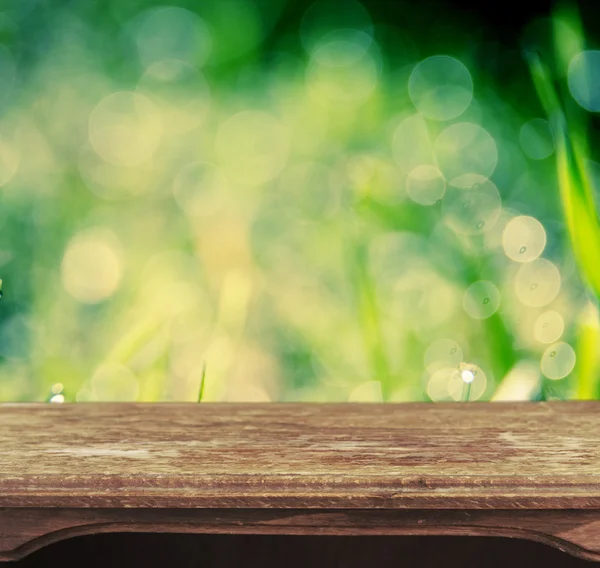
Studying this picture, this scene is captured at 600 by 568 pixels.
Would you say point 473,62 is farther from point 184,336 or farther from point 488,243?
point 184,336

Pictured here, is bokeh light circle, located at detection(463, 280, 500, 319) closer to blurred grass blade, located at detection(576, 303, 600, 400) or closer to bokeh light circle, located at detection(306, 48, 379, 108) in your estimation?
blurred grass blade, located at detection(576, 303, 600, 400)

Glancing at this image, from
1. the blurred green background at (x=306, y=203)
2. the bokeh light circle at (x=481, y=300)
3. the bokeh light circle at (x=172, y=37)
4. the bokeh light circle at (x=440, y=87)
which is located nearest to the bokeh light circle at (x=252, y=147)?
the blurred green background at (x=306, y=203)

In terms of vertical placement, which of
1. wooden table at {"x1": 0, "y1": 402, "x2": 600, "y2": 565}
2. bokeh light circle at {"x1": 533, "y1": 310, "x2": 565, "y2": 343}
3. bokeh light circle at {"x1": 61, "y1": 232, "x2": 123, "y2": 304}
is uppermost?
bokeh light circle at {"x1": 61, "y1": 232, "x2": 123, "y2": 304}

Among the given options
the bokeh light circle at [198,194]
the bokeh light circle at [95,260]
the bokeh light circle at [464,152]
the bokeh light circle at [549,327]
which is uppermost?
the bokeh light circle at [464,152]

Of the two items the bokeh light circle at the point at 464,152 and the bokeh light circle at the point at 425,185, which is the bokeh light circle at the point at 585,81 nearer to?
the bokeh light circle at the point at 464,152

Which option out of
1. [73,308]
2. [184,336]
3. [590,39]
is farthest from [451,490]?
[590,39]

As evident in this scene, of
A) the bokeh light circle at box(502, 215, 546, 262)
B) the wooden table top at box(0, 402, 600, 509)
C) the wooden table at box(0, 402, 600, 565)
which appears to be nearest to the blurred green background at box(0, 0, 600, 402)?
the bokeh light circle at box(502, 215, 546, 262)

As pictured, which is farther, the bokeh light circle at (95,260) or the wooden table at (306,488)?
the bokeh light circle at (95,260)

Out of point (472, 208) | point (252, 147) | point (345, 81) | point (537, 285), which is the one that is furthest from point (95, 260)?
point (537, 285)
